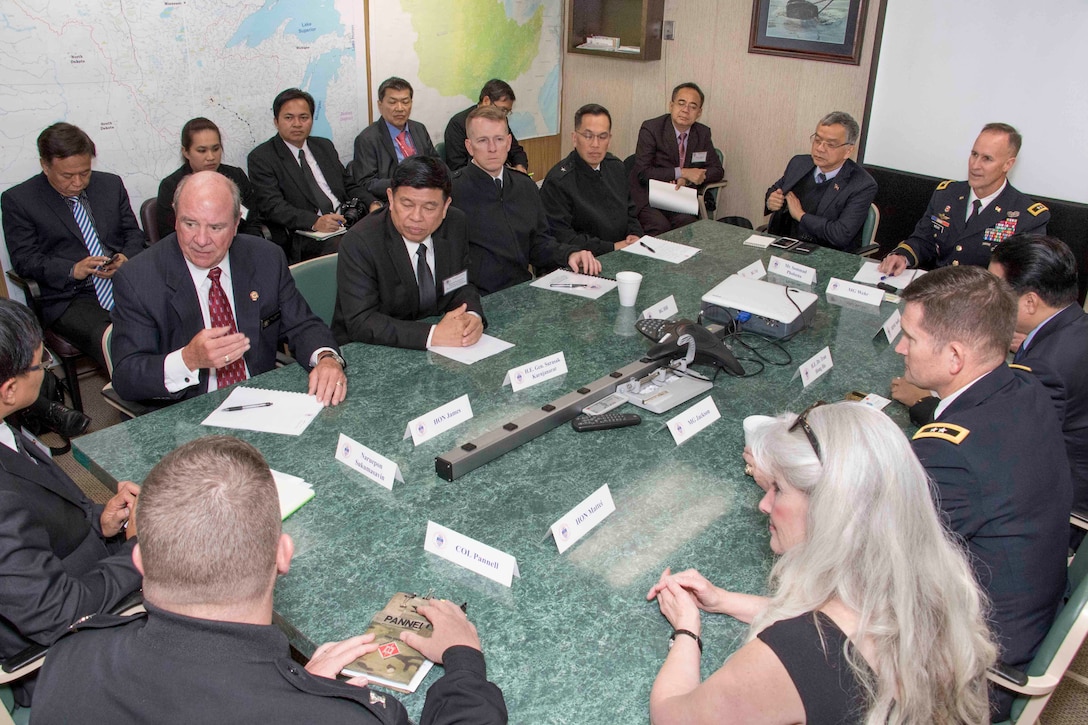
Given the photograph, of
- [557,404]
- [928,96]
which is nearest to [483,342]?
[557,404]

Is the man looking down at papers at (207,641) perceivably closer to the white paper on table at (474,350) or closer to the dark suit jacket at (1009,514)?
the dark suit jacket at (1009,514)

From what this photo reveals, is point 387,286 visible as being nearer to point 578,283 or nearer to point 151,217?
point 578,283

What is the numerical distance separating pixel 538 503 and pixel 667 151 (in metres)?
4.70

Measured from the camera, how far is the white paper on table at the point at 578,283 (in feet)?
10.6


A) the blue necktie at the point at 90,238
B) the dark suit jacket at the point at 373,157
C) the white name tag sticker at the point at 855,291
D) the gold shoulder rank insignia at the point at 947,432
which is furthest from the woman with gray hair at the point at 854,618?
the dark suit jacket at the point at 373,157

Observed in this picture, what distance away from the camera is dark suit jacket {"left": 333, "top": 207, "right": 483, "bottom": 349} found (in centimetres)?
273

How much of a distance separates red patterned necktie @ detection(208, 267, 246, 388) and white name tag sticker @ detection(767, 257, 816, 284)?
90.6 inches

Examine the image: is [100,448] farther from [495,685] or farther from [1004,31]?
[1004,31]

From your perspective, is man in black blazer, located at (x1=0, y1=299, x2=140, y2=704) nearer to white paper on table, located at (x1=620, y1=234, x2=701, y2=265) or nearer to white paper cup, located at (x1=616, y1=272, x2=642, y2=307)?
white paper cup, located at (x1=616, y1=272, x2=642, y2=307)

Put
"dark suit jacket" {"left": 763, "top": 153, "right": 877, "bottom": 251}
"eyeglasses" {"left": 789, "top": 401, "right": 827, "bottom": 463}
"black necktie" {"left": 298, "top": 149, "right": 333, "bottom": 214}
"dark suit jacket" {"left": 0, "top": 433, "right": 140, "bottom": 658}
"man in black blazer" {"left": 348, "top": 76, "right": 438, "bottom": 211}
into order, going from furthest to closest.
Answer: "man in black blazer" {"left": 348, "top": 76, "right": 438, "bottom": 211} → "black necktie" {"left": 298, "top": 149, "right": 333, "bottom": 214} → "dark suit jacket" {"left": 763, "top": 153, "right": 877, "bottom": 251} → "dark suit jacket" {"left": 0, "top": 433, "right": 140, "bottom": 658} → "eyeglasses" {"left": 789, "top": 401, "right": 827, "bottom": 463}

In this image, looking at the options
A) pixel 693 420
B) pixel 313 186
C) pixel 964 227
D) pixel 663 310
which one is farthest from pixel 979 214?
pixel 313 186

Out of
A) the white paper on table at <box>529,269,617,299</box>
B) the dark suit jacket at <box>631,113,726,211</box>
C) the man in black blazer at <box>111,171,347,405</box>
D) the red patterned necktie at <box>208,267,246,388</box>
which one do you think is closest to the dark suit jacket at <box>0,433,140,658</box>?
the man in black blazer at <box>111,171,347,405</box>

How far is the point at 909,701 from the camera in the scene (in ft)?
4.11

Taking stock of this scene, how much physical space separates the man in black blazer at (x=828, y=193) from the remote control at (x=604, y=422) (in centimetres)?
259
